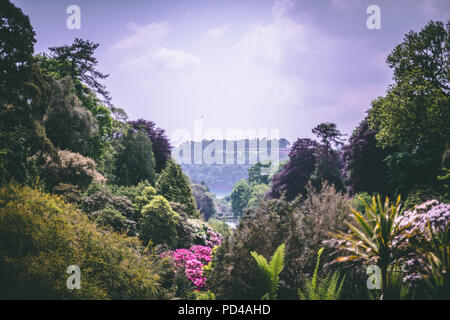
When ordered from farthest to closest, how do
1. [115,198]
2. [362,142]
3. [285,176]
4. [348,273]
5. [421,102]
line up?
[285,176] → [362,142] → [421,102] → [115,198] → [348,273]

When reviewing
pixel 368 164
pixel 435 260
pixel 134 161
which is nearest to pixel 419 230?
pixel 435 260

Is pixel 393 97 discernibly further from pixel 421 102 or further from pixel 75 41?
pixel 75 41

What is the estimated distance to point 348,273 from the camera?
5.79 meters

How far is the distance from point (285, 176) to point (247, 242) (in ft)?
69.2

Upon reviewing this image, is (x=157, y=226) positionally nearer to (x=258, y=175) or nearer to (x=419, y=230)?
(x=419, y=230)

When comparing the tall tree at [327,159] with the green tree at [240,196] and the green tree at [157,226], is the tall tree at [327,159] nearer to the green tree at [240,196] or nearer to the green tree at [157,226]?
the green tree at [157,226]

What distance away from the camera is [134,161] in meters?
18.9

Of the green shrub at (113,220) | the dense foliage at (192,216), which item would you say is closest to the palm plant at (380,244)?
the dense foliage at (192,216)

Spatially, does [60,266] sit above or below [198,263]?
above

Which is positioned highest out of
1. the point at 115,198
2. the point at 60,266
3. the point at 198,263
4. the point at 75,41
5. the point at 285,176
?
the point at 75,41

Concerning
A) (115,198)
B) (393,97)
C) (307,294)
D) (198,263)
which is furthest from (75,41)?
(307,294)

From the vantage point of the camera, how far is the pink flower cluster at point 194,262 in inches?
313

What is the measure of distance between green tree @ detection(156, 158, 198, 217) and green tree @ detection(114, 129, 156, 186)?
3513 mm

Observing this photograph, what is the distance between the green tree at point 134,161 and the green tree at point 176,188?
3513mm
